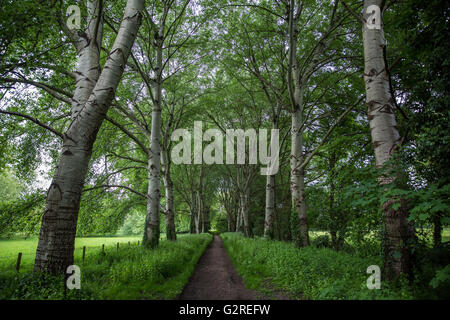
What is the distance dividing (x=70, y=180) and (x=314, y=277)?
544 cm

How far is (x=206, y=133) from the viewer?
20188 mm

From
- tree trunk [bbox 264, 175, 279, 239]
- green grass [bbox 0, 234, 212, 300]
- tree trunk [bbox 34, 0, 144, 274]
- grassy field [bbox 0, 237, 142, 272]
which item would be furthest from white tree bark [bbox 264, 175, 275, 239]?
tree trunk [bbox 34, 0, 144, 274]

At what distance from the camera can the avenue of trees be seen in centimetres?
328

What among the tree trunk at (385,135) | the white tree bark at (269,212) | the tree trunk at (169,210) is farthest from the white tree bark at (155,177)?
the tree trunk at (385,135)

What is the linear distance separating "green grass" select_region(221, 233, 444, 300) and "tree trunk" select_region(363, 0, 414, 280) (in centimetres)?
42

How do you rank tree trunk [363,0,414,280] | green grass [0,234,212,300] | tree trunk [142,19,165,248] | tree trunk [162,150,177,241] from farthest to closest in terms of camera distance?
tree trunk [162,150,177,241]
tree trunk [142,19,165,248]
tree trunk [363,0,414,280]
green grass [0,234,212,300]

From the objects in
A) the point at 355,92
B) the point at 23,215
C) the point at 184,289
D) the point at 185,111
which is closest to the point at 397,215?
the point at 184,289

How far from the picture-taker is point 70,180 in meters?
3.63

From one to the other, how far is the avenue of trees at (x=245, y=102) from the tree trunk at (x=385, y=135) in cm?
2

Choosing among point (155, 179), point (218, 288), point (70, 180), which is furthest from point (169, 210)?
point (70, 180)

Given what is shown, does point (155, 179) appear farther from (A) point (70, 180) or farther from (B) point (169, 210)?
(A) point (70, 180)

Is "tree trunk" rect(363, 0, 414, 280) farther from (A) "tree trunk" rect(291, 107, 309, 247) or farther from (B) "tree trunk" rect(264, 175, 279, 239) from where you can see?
(B) "tree trunk" rect(264, 175, 279, 239)

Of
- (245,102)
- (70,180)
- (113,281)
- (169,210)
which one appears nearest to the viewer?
(70,180)
